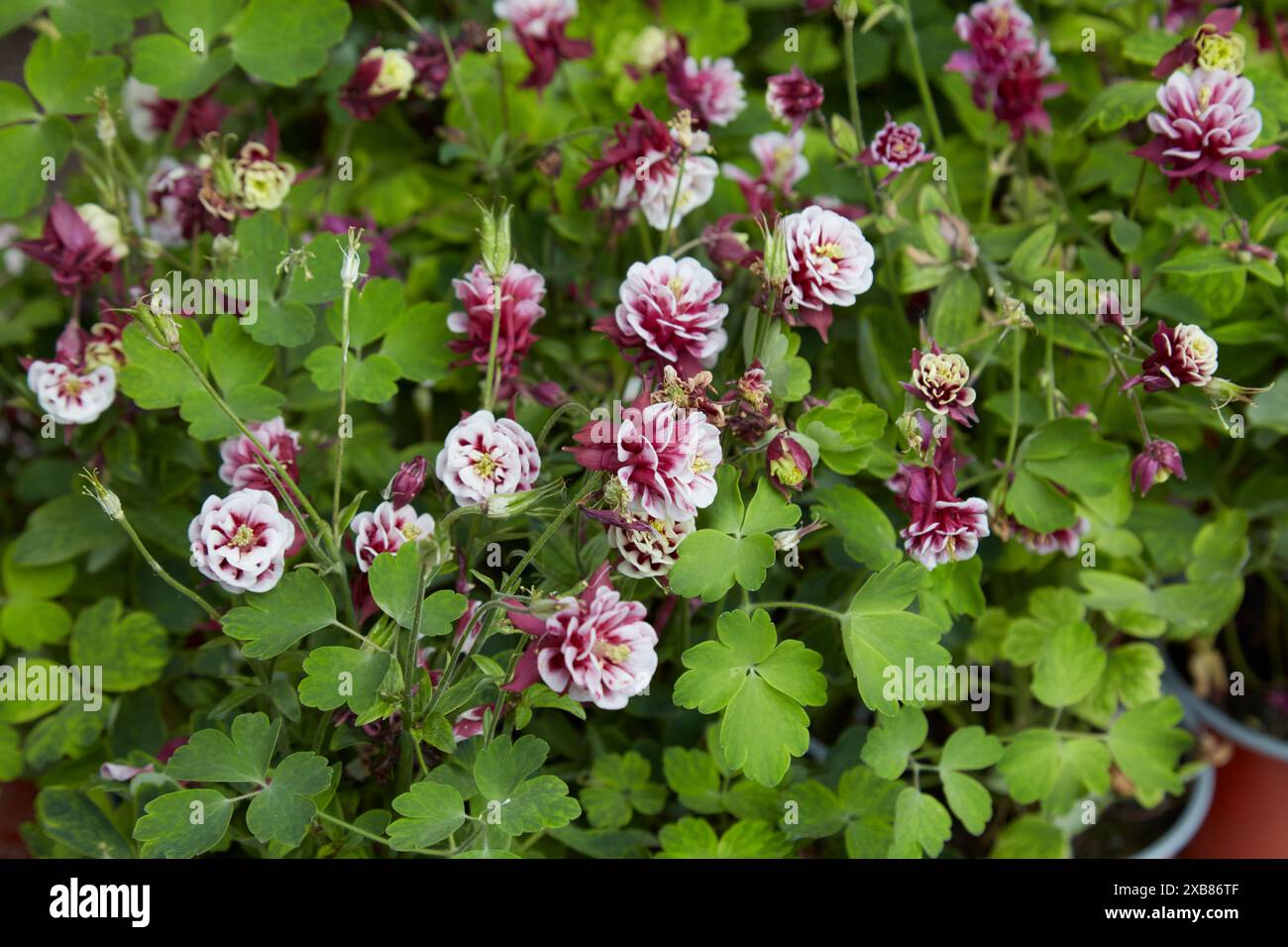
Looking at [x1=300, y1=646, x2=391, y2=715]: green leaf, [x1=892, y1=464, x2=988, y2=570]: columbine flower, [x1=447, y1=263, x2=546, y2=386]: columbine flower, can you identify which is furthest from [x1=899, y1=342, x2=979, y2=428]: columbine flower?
[x1=300, y1=646, x2=391, y2=715]: green leaf

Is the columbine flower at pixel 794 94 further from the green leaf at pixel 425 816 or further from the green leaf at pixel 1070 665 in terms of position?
the green leaf at pixel 425 816

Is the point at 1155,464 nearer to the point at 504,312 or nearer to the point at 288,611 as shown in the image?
the point at 504,312

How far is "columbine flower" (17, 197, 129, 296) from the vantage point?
848 mm

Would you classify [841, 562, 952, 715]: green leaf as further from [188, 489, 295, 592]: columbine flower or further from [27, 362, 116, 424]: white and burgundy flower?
[27, 362, 116, 424]: white and burgundy flower

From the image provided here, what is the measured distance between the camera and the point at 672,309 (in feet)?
2.31

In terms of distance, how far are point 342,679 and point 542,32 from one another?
1.95 feet

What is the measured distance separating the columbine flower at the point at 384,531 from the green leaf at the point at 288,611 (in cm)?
3

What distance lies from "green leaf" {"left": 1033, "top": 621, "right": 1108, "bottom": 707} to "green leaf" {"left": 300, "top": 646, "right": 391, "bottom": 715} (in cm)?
51

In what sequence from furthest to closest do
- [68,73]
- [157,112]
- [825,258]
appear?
[157,112] → [68,73] → [825,258]

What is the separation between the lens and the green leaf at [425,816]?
26.0 inches

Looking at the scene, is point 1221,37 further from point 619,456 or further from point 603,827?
point 603,827

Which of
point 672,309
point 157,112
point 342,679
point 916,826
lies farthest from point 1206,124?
point 157,112

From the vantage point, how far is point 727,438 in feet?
2.44
